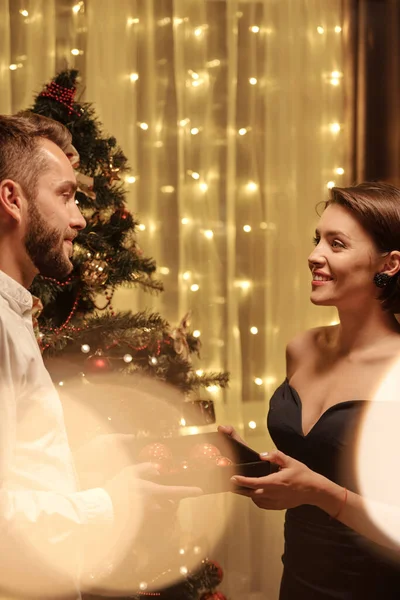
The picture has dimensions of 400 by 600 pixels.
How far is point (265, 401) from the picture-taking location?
3561mm

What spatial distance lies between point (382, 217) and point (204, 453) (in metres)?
0.87

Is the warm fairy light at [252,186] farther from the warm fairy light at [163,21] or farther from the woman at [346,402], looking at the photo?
the woman at [346,402]

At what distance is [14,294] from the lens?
1452mm

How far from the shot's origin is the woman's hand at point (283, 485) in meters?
1.58

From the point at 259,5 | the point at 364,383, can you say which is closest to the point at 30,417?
the point at 364,383

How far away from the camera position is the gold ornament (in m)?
2.34

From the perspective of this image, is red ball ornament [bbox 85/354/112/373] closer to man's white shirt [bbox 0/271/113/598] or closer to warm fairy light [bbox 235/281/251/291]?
man's white shirt [bbox 0/271/113/598]

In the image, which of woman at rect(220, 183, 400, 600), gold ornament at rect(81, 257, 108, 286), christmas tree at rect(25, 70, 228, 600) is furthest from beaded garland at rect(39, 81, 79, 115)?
woman at rect(220, 183, 400, 600)

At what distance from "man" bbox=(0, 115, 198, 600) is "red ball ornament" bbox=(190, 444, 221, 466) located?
0.16 metres

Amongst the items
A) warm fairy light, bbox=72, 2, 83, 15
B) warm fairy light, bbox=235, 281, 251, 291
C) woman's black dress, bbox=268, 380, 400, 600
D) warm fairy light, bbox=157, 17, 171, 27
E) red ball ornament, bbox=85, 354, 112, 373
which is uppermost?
warm fairy light, bbox=72, 2, 83, 15

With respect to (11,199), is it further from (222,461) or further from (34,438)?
(222,461)

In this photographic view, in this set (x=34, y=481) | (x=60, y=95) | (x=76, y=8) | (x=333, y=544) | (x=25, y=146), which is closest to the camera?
(x=34, y=481)

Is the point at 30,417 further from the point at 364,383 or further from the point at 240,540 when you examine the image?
the point at 240,540

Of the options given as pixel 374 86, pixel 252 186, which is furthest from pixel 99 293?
pixel 374 86
